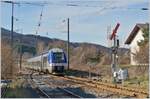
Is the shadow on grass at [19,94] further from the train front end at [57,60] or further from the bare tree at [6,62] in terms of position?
the train front end at [57,60]

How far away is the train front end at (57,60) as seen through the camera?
4747 cm

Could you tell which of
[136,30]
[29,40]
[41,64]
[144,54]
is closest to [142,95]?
[144,54]

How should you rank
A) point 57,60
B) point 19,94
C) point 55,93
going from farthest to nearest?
point 57,60 < point 55,93 < point 19,94

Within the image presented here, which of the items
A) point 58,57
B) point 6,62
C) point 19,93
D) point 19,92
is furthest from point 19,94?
point 58,57

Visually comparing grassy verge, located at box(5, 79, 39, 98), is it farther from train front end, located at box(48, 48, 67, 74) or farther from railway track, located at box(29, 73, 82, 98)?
→ train front end, located at box(48, 48, 67, 74)

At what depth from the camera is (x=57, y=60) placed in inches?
1880

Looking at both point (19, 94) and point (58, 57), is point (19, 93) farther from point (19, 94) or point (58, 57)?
point (58, 57)

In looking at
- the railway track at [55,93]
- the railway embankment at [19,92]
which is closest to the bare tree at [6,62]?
the railway embankment at [19,92]

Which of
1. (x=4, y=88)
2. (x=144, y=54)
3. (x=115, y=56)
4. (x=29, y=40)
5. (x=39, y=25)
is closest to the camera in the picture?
(x=4, y=88)

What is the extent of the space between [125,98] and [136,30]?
48867 millimetres

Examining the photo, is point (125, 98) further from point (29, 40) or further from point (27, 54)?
point (29, 40)

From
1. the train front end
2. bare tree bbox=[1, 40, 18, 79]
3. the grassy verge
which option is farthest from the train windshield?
the grassy verge

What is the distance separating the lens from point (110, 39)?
111 feet

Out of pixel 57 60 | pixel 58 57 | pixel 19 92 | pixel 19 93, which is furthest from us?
pixel 58 57
